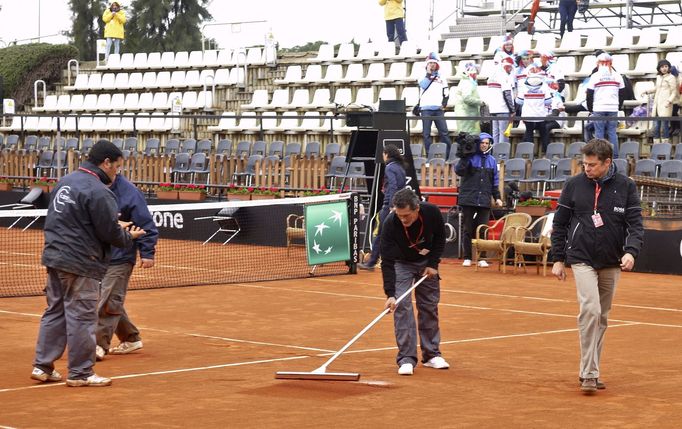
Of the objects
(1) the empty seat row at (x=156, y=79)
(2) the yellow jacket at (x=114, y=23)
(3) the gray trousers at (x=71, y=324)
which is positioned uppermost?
Result: (2) the yellow jacket at (x=114, y=23)

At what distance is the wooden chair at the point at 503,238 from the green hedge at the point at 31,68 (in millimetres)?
24870

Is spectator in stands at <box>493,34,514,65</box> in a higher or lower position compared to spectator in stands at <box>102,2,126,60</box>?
lower

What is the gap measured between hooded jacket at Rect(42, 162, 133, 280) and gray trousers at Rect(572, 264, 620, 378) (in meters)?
3.73

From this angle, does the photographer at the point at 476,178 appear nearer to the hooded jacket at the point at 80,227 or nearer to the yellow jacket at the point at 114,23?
the hooded jacket at the point at 80,227

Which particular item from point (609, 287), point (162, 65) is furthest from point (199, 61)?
point (609, 287)

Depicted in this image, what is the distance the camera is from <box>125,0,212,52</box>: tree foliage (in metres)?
64.1

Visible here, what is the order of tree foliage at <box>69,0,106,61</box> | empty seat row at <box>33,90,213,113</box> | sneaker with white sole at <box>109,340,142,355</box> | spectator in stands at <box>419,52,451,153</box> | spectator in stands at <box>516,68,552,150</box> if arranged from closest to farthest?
sneaker with white sole at <box>109,340,142,355</box> → spectator in stands at <box>516,68,552,150</box> → spectator in stands at <box>419,52,451,153</box> → empty seat row at <box>33,90,213,113</box> → tree foliage at <box>69,0,106,61</box>

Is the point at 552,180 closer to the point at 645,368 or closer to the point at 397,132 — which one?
the point at 397,132

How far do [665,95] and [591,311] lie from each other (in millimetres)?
14295

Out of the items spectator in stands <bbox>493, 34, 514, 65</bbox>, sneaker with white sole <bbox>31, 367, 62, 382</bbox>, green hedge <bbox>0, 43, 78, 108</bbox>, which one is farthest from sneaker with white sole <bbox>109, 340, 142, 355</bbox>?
green hedge <bbox>0, 43, 78, 108</bbox>

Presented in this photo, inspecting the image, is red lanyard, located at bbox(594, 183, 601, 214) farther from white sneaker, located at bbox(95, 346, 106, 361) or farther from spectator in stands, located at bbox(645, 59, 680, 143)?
spectator in stands, located at bbox(645, 59, 680, 143)

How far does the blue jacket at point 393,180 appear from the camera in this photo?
18.2m

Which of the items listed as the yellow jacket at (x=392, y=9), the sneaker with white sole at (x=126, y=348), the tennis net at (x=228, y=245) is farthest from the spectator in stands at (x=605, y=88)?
the sneaker with white sole at (x=126, y=348)

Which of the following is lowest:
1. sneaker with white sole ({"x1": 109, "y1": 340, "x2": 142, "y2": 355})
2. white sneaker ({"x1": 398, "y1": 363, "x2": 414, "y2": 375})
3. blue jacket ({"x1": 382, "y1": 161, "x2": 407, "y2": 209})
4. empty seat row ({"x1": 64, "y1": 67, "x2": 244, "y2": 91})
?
sneaker with white sole ({"x1": 109, "y1": 340, "x2": 142, "y2": 355})
